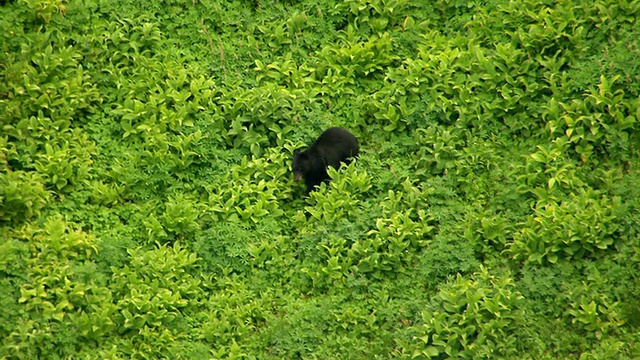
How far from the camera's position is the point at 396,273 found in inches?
326

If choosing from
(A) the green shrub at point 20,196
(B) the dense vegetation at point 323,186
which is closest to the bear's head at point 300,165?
(B) the dense vegetation at point 323,186

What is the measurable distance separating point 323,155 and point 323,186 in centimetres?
37

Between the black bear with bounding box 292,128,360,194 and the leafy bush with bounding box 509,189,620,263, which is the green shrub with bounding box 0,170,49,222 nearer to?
the black bear with bounding box 292,128,360,194

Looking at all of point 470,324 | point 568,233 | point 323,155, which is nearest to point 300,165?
point 323,155

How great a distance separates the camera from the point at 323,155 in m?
9.02

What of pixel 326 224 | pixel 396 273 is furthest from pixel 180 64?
pixel 396 273

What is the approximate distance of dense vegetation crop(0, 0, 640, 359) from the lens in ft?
25.4

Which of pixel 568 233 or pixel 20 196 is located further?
pixel 20 196

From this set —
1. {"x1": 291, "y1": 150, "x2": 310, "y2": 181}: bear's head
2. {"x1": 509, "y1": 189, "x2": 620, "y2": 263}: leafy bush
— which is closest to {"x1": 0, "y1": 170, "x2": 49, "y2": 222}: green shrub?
{"x1": 291, "y1": 150, "x2": 310, "y2": 181}: bear's head

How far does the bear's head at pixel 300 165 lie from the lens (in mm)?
9008

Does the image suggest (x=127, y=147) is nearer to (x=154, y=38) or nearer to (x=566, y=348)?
(x=154, y=38)

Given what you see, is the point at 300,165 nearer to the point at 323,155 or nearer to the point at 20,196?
the point at 323,155

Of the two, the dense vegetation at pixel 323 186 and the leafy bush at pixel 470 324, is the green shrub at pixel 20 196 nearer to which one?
the dense vegetation at pixel 323 186

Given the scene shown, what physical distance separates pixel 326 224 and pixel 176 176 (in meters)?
1.94
